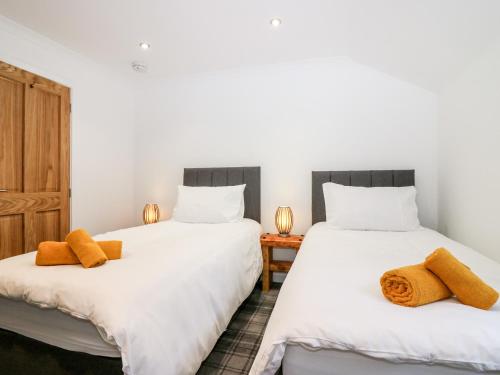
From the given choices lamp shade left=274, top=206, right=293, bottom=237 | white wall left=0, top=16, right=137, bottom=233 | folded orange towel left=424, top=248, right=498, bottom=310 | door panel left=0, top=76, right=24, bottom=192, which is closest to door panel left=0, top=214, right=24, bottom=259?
door panel left=0, top=76, right=24, bottom=192

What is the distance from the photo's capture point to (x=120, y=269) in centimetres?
130

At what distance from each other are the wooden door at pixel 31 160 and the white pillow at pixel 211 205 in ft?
3.74

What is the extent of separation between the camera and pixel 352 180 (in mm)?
2660

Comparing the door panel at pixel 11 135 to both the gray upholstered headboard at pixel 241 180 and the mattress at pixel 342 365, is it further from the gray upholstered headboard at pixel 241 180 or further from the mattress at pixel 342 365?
the mattress at pixel 342 365

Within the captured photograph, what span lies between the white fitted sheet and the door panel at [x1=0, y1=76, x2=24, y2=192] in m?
1.40

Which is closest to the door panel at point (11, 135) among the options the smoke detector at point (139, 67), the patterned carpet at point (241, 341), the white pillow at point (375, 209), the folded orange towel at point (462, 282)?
the smoke detector at point (139, 67)

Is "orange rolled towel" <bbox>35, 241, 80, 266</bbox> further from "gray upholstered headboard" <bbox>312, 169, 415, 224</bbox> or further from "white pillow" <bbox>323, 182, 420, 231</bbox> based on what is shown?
"gray upholstered headboard" <bbox>312, 169, 415, 224</bbox>

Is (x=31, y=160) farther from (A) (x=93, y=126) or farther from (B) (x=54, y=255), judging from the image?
(B) (x=54, y=255)

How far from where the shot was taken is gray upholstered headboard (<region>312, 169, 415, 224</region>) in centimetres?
256

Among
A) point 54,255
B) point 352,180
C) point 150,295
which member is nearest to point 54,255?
point 54,255

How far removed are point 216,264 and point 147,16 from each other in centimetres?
192

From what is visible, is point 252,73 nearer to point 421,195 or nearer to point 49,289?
point 421,195

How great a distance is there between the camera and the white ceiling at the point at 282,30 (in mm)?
1775

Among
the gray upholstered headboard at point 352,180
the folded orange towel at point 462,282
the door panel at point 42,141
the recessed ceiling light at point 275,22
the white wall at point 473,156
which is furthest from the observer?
the gray upholstered headboard at point 352,180
